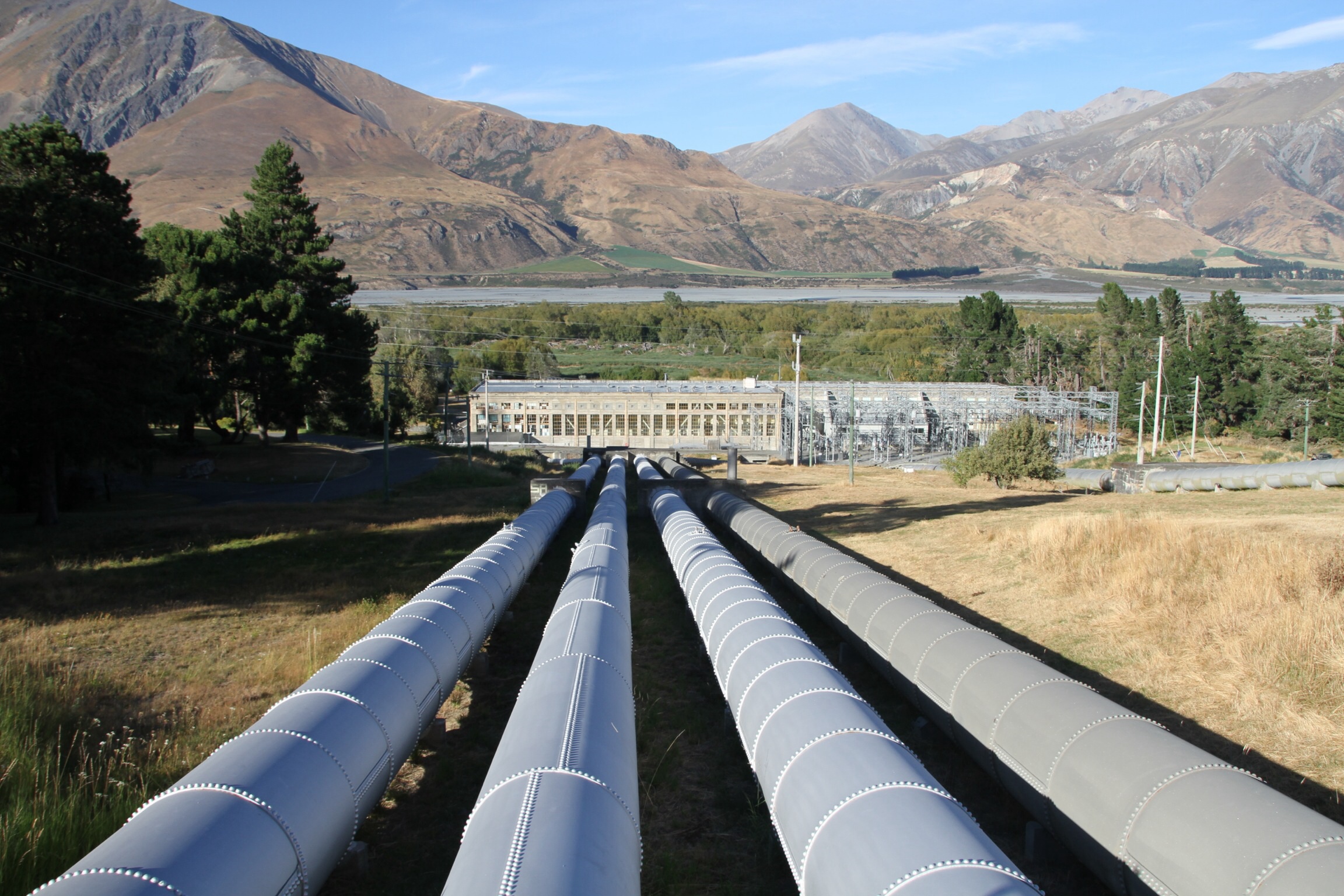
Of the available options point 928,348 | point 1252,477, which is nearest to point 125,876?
point 1252,477

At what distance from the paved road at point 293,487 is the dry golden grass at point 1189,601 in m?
25.1

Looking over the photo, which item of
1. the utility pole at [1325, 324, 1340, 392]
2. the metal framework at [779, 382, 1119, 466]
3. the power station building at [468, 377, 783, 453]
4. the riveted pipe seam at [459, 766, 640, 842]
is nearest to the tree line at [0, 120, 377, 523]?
the riveted pipe seam at [459, 766, 640, 842]

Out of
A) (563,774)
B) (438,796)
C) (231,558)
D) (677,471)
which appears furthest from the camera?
(677,471)

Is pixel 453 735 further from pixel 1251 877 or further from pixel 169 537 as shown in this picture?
pixel 169 537

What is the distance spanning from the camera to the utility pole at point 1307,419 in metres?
57.8

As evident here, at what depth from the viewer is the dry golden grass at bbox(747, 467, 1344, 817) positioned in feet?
30.6

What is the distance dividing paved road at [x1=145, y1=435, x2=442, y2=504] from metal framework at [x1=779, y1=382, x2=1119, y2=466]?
2926 centimetres

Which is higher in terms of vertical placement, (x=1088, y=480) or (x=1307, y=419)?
(x=1307, y=419)

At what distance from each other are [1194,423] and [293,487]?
205ft

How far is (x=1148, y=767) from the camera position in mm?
6020

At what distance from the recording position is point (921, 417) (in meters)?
68.8

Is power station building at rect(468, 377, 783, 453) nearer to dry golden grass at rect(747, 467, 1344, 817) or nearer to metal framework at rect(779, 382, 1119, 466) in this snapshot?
metal framework at rect(779, 382, 1119, 466)

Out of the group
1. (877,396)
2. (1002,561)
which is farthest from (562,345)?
(1002,561)

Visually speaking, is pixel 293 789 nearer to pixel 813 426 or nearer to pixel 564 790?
pixel 564 790
